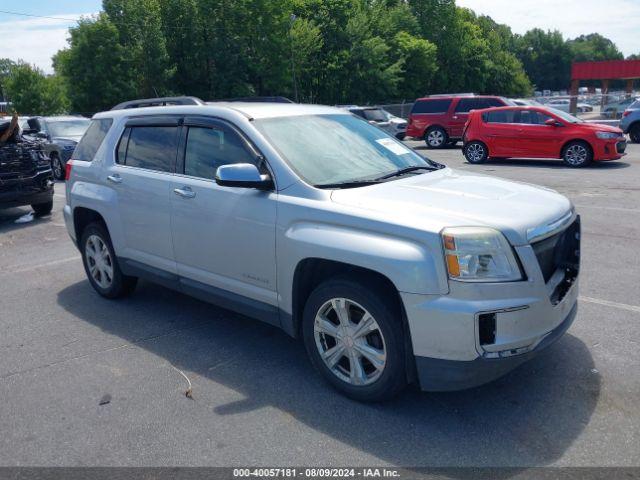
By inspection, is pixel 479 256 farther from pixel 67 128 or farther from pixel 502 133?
pixel 67 128

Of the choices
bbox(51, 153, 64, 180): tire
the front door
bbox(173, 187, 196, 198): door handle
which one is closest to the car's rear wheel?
bbox(51, 153, 64, 180): tire

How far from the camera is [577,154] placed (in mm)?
15266

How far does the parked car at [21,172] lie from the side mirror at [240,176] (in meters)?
7.56

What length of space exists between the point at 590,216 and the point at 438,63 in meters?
52.9

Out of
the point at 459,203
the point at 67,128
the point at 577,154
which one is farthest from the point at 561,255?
the point at 67,128

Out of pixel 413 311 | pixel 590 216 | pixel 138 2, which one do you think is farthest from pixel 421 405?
pixel 138 2

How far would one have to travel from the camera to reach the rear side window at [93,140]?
5867 mm

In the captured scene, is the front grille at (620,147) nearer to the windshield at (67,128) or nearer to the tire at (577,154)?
the tire at (577,154)

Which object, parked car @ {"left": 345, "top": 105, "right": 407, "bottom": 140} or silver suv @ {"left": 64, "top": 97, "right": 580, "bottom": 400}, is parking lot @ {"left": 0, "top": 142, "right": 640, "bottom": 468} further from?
parked car @ {"left": 345, "top": 105, "right": 407, "bottom": 140}

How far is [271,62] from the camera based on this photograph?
4362cm

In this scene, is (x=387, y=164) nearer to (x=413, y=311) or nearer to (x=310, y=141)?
(x=310, y=141)

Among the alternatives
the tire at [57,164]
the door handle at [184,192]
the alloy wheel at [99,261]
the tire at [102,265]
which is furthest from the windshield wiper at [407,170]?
the tire at [57,164]

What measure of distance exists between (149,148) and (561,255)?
11.2 feet

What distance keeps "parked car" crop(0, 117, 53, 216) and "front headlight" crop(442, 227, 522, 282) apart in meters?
9.01
